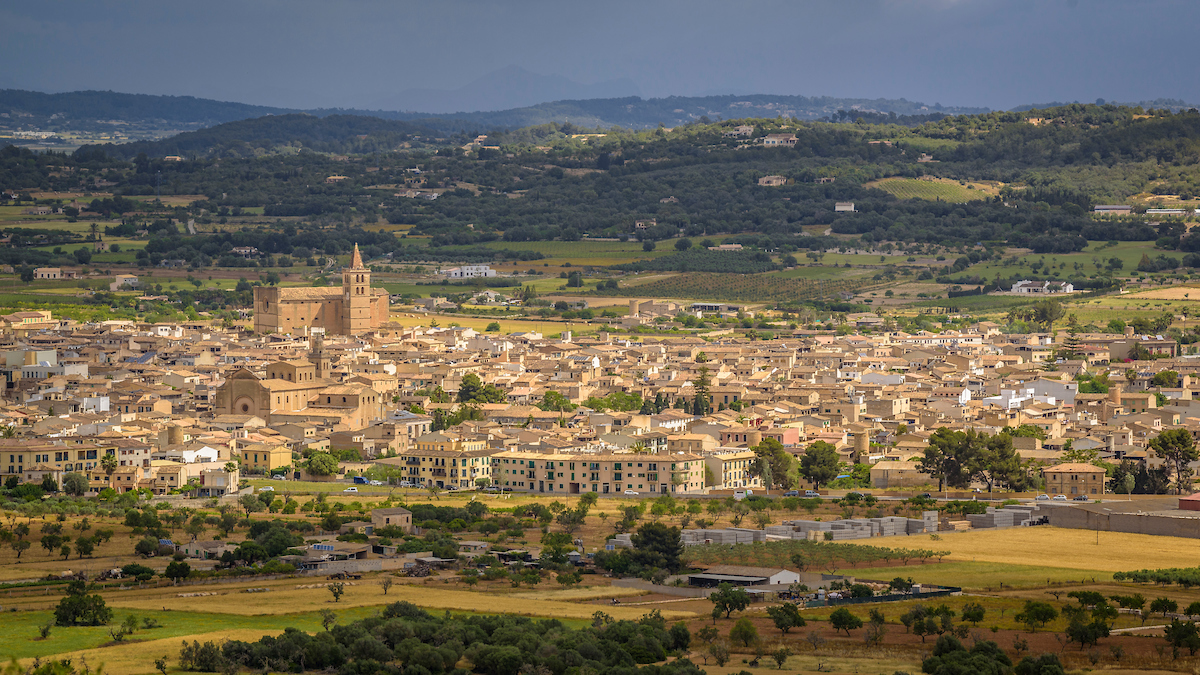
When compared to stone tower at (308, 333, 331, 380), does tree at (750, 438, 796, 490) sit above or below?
below

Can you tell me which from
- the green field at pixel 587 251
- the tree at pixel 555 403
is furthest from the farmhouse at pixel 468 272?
the tree at pixel 555 403

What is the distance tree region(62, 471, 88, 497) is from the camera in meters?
42.3

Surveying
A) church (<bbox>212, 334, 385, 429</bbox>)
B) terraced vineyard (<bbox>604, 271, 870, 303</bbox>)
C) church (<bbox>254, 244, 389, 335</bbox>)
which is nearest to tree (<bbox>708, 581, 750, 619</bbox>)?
church (<bbox>212, 334, 385, 429</bbox>)

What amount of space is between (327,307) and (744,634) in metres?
53.5

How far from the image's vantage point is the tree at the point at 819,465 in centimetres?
4547

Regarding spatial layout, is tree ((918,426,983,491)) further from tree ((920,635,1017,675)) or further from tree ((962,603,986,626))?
tree ((920,635,1017,675))

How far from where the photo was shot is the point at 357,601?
32.1 metres

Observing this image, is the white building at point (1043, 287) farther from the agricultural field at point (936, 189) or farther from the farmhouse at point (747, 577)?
the farmhouse at point (747, 577)

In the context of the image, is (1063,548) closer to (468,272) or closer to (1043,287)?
(1043,287)

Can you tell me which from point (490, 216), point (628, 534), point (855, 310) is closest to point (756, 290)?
point (855, 310)

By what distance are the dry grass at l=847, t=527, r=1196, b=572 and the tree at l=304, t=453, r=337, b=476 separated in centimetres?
1512

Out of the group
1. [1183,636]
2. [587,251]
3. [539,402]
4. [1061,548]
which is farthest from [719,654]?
[587,251]

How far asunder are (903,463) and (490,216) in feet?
273

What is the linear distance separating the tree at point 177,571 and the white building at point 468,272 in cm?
6771
